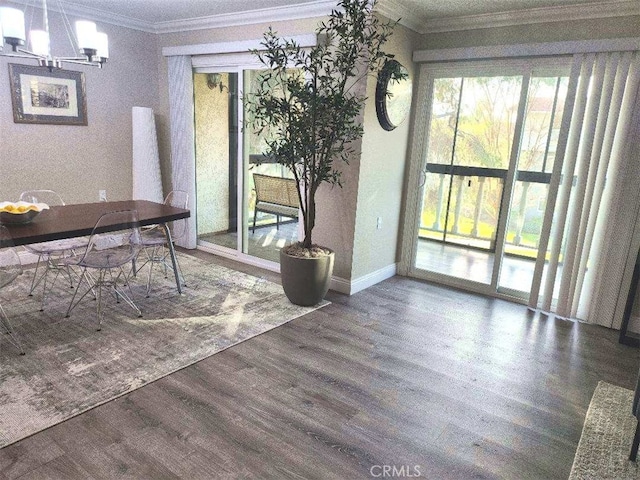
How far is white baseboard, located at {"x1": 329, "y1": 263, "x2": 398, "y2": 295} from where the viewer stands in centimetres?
405

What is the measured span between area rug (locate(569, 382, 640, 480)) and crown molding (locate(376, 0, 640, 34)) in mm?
2687

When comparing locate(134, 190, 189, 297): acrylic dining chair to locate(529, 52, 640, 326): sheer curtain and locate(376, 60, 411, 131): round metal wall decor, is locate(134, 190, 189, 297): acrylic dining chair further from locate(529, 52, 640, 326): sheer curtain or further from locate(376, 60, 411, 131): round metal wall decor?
locate(529, 52, 640, 326): sheer curtain

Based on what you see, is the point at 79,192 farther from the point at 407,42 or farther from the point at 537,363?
the point at 537,363

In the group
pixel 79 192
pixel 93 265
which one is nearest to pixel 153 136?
pixel 79 192

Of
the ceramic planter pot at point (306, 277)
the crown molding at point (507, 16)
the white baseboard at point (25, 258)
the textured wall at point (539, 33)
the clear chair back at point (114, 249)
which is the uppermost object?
the crown molding at point (507, 16)

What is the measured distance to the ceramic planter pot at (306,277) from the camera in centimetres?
354

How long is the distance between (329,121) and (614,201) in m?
2.28

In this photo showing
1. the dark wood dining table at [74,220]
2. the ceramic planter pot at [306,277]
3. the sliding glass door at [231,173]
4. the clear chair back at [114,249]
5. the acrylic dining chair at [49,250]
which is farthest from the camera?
the sliding glass door at [231,173]

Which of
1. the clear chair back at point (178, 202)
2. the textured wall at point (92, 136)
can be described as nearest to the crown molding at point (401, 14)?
the clear chair back at point (178, 202)

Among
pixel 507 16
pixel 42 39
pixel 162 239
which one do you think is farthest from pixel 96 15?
pixel 507 16

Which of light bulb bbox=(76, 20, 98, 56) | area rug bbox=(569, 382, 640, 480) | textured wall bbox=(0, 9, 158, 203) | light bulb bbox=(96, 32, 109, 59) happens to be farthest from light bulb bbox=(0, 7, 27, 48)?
area rug bbox=(569, 382, 640, 480)

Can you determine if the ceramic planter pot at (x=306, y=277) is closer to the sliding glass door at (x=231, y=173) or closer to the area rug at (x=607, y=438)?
the sliding glass door at (x=231, y=173)

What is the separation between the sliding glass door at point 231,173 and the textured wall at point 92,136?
2.42 feet

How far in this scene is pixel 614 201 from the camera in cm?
337
